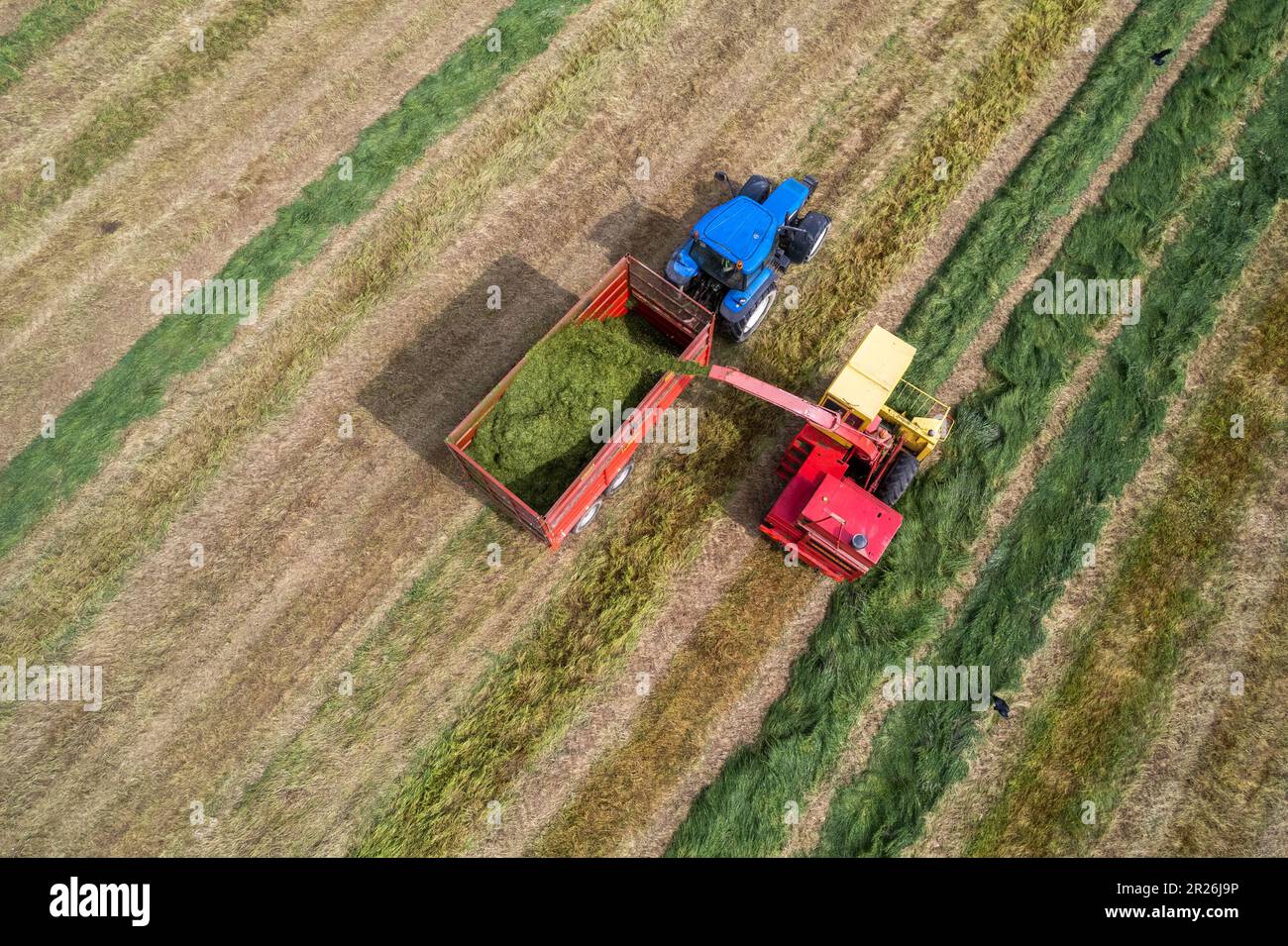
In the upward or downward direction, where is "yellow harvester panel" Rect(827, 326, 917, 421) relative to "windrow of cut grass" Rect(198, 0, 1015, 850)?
downward

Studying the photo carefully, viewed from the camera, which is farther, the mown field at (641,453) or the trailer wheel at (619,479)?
the trailer wheel at (619,479)

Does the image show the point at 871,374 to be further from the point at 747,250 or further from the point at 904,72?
the point at 904,72

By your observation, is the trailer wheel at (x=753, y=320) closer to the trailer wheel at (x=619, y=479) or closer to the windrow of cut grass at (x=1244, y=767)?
the trailer wheel at (x=619, y=479)

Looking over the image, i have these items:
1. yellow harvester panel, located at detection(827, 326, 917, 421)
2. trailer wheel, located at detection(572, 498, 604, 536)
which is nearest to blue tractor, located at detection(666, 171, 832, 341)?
yellow harvester panel, located at detection(827, 326, 917, 421)

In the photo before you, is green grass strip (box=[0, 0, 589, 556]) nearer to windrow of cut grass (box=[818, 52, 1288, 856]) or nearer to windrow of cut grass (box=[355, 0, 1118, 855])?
windrow of cut grass (box=[355, 0, 1118, 855])

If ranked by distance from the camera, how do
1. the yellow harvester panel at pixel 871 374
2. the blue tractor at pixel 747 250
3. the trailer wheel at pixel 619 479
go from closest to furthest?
the yellow harvester panel at pixel 871 374
the blue tractor at pixel 747 250
the trailer wheel at pixel 619 479

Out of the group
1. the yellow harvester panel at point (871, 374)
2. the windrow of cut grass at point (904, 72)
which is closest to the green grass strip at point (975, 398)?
the yellow harvester panel at point (871, 374)

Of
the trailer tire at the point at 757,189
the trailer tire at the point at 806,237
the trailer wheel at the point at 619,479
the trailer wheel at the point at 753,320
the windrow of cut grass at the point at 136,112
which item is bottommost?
the trailer wheel at the point at 619,479
